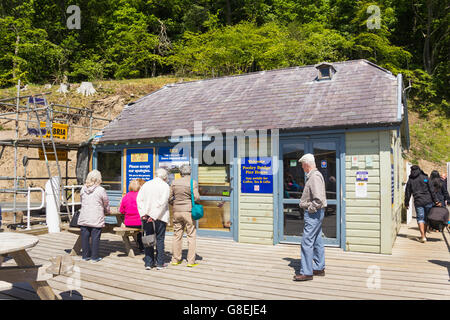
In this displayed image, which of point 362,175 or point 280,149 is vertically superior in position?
point 280,149

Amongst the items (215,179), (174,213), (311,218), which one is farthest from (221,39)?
(311,218)

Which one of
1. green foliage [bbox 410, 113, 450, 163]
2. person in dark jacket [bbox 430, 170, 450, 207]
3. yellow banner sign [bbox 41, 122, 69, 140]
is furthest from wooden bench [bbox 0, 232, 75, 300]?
green foliage [bbox 410, 113, 450, 163]

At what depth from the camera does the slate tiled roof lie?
330 inches

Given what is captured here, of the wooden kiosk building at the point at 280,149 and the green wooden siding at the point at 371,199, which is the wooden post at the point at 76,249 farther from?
the green wooden siding at the point at 371,199

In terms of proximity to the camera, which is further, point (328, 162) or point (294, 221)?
point (294, 221)

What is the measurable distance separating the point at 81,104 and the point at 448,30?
29.6 meters

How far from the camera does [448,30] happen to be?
29.9 m

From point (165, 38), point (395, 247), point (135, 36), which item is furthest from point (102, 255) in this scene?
point (165, 38)

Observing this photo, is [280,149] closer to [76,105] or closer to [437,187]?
→ [437,187]

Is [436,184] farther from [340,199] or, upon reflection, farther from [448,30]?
[448,30]

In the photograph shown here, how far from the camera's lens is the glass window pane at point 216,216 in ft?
30.7

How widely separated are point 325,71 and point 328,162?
10.9 feet

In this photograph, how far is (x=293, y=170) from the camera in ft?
28.5

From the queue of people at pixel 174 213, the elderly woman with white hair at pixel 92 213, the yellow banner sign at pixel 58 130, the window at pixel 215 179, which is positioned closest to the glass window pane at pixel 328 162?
the window at pixel 215 179
